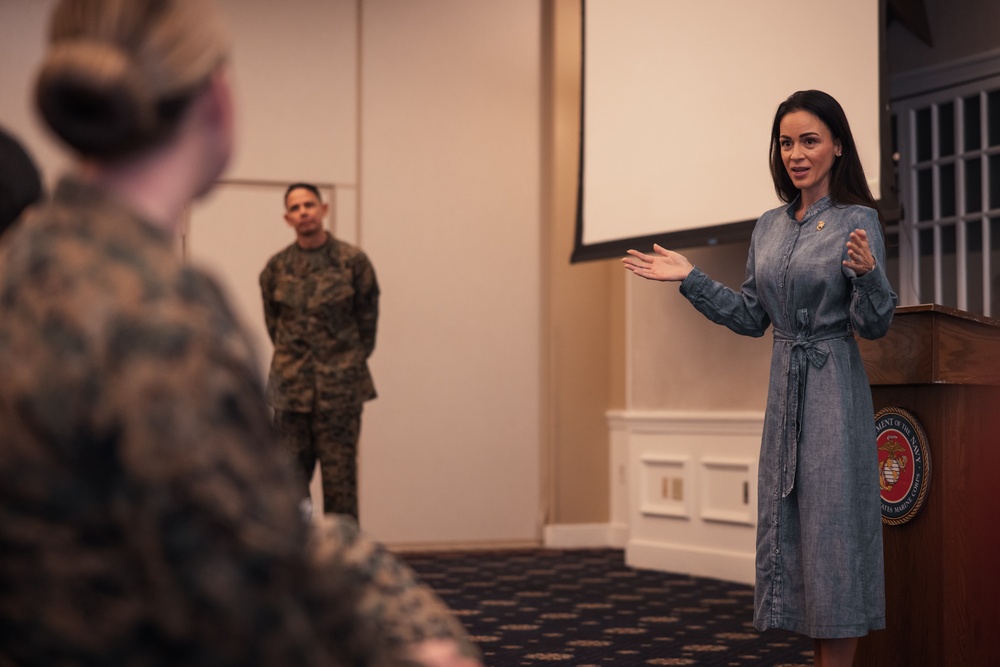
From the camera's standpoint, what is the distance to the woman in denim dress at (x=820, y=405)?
2631 mm

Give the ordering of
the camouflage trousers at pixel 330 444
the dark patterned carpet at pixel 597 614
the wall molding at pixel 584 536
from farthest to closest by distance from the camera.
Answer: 1. the wall molding at pixel 584 536
2. the camouflage trousers at pixel 330 444
3. the dark patterned carpet at pixel 597 614

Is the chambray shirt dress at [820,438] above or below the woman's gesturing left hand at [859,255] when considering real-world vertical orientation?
below

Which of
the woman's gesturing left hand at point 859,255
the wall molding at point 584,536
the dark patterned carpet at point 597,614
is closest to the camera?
the woman's gesturing left hand at point 859,255

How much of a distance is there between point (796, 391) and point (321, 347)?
285cm

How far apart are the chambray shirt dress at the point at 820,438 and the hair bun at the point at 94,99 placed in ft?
6.59

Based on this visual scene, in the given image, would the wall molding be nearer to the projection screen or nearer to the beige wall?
the beige wall

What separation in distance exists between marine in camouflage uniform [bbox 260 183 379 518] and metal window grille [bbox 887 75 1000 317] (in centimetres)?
236

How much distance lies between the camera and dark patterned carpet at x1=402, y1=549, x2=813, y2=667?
3783mm

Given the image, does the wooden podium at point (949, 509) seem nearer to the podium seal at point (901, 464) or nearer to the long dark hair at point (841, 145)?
the podium seal at point (901, 464)

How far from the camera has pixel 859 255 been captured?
8.21 ft

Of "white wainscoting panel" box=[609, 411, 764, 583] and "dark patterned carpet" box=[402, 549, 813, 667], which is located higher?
"white wainscoting panel" box=[609, 411, 764, 583]

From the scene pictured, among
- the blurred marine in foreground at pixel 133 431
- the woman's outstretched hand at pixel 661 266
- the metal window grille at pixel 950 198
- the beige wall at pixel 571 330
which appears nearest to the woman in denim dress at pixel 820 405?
the woman's outstretched hand at pixel 661 266

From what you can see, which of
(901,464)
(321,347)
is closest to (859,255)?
(901,464)

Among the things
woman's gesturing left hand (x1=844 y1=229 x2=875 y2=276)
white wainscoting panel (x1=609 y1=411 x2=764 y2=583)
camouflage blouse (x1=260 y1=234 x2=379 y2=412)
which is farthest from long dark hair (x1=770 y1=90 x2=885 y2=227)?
white wainscoting panel (x1=609 y1=411 x2=764 y2=583)
